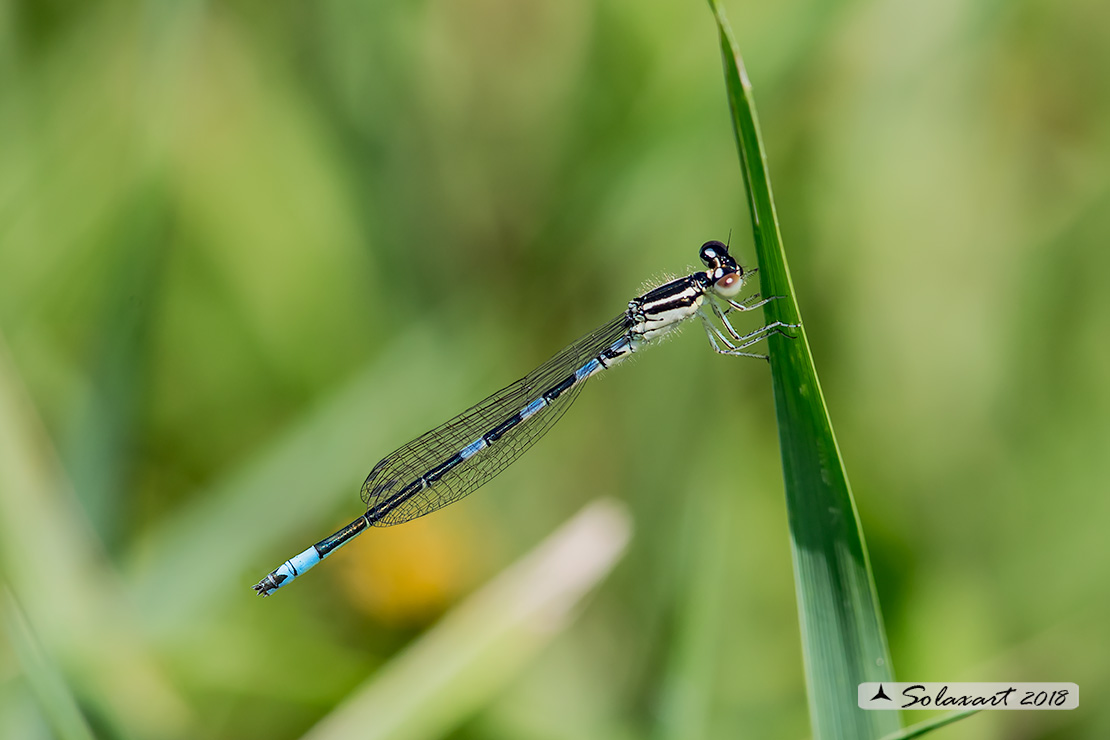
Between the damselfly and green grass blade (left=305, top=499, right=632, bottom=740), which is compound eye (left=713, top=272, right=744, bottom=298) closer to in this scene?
the damselfly

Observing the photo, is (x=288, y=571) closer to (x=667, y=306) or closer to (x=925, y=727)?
(x=667, y=306)

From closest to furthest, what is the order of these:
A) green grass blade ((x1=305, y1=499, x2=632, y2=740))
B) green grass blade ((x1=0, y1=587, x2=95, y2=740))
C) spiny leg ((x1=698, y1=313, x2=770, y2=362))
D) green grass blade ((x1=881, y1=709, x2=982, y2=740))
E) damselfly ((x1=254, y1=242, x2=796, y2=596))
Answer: green grass blade ((x1=881, y1=709, x2=982, y2=740))
green grass blade ((x1=0, y1=587, x2=95, y2=740))
green grass blade ((x1=305, y1=499, x2=632, y2=740))
spiny leg ((x1=698, y1=313, x2=770, y2=362))
damselfly ((x1=254, y1=242, x2=796, y2=596))

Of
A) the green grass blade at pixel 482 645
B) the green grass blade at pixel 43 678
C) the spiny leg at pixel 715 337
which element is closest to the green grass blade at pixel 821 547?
the green grass blade at pixel 482 645

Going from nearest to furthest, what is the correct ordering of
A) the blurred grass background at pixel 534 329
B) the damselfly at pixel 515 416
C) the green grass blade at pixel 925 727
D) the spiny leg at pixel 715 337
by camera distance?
1. the green grass blade at pixel 925 727
2. the blurred grass background at pixel 534 329
3. the spiny leg at pixel 715 337
4. the damselfly at pixel 515 416

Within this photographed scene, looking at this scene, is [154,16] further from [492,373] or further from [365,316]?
[492,373]

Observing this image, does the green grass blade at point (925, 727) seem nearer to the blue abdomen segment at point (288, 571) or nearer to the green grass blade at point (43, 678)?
the green grass blade at point (43, 678)

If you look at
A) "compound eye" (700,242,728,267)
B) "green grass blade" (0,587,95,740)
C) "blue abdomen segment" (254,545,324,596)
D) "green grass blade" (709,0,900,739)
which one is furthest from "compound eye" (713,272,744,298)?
"green grass blade" (0,587,95,740)
